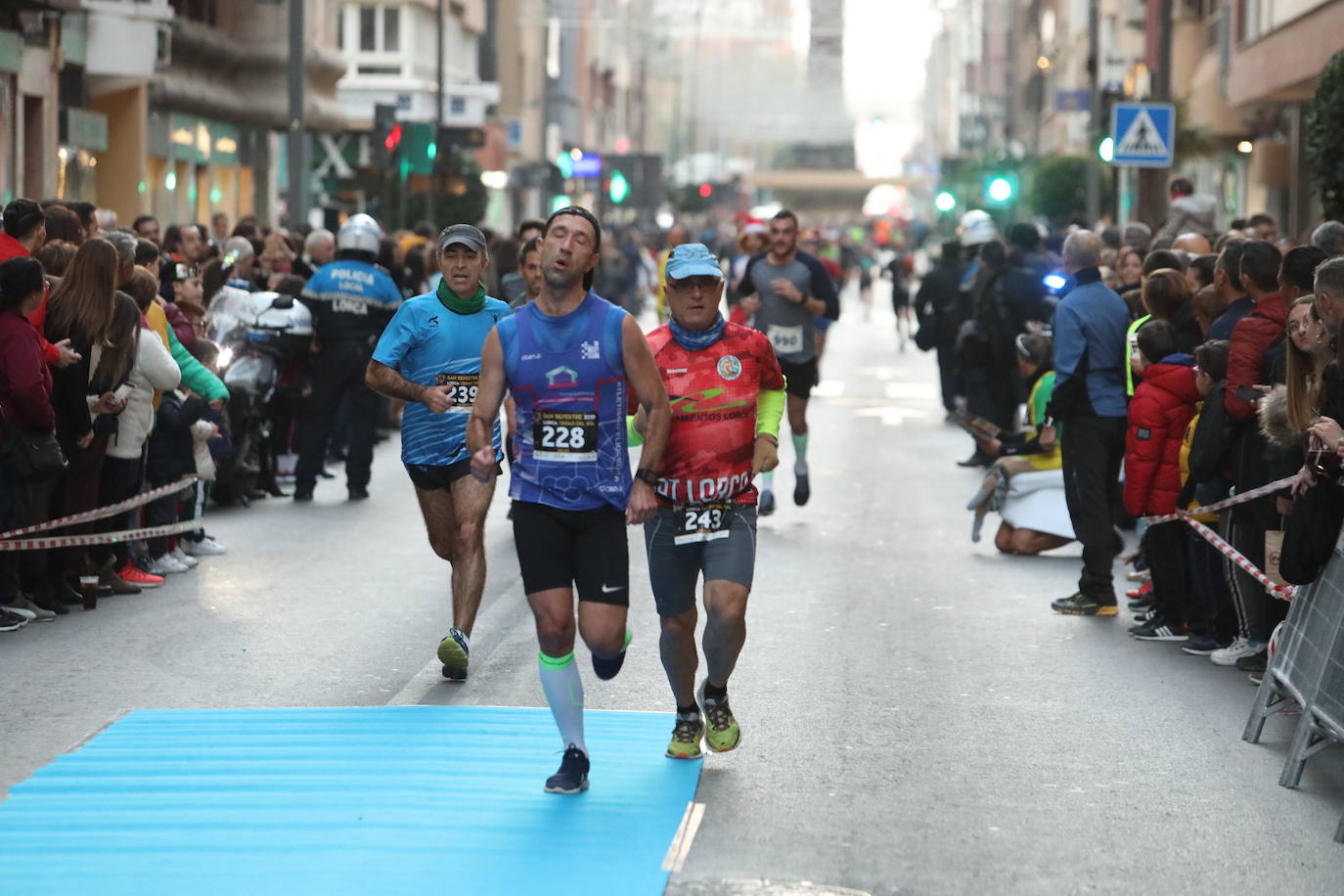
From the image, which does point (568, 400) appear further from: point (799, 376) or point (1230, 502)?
point (799, 376)

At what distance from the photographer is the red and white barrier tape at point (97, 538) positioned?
11.6 meters

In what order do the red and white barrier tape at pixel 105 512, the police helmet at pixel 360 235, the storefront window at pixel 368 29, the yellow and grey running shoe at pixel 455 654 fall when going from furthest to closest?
the storefront window at pixel 368 29 → the police helmet at pixel 360 235 → the red and white barrier tape at pixel 105 512 → the yellow and grey running shoe at pixel 455 654

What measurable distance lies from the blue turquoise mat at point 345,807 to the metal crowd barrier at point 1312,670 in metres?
2.11

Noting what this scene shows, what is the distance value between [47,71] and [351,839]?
2503 centimetres

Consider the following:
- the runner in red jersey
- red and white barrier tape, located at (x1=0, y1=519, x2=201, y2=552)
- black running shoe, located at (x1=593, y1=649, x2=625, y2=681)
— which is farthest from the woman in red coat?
black running shoe, located at (x1=593, y1=649, x2=625, y2=681)

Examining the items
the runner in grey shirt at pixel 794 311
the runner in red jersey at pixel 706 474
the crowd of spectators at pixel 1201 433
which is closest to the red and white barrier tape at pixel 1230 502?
the crowd of spectators at pixel 1201 433

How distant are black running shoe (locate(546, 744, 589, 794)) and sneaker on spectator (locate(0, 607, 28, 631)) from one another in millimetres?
4561

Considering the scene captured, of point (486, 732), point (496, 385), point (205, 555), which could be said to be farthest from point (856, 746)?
point (205, 555)

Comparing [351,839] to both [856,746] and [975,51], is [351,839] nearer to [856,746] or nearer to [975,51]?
[856,746]

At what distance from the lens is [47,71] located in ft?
100

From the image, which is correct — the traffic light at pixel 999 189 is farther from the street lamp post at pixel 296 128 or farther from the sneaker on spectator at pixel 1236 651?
the sneaker on spectator at pixel 1236 651

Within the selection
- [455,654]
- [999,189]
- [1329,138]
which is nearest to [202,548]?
[455,654]

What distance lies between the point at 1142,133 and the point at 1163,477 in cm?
1394

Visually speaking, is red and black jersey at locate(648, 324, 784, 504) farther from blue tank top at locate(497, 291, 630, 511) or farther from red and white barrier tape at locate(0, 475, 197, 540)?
red and white barrier tape at locate(0, 475, 197, 540)
